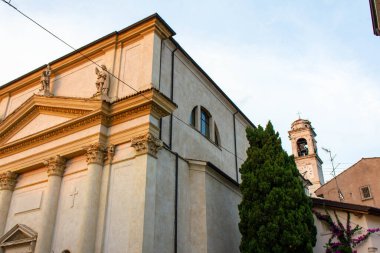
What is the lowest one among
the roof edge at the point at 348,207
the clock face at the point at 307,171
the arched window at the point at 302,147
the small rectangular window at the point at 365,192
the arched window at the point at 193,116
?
the roof edge at the point at 348,207

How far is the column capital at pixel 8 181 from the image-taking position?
47.0 feet

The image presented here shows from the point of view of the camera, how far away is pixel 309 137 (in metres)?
34.6

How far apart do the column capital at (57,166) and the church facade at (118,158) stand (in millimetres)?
33

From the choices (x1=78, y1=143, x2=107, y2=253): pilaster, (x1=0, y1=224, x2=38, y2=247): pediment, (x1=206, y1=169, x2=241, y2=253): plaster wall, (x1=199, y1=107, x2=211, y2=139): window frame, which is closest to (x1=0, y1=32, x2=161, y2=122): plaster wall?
(x1=78, y1=143, x2=107, y2=253): pilaster

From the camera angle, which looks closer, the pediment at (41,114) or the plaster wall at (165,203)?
the plaster wall at (165,203)

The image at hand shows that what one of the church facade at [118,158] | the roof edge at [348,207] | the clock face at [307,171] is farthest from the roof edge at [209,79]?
the clock face at [307,171]

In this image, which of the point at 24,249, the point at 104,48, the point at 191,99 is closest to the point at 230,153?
the point at 191,99

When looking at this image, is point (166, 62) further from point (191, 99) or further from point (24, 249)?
point (24, 249)

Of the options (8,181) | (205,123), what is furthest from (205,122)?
(8,181)

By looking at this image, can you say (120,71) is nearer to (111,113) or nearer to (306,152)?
(111,113)

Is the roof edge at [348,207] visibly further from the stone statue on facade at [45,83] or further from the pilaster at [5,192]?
the pilaster at [5,192]

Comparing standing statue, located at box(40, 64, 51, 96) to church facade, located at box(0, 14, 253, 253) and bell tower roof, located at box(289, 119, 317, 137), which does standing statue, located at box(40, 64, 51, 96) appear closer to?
church facade, located at box(0, 14, 253, 253)

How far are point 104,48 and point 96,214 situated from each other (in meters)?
6.15

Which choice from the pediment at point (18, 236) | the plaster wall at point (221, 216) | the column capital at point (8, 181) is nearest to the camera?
the pediment at point (18, 236)
